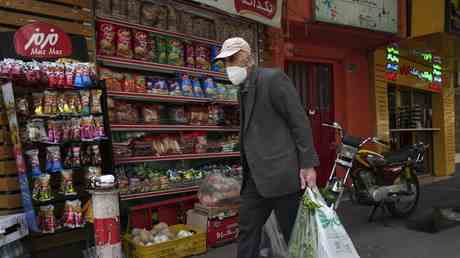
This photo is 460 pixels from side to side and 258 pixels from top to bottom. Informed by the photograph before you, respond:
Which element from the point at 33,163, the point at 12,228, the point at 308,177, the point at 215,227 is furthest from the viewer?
the point at 215,227

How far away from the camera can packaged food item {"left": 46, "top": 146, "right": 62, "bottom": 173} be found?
153 inches

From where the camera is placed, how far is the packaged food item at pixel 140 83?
526 cm

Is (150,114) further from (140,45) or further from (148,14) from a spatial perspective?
(148,14)

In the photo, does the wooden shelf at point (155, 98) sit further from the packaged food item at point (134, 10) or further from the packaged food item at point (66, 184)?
the packaged food item at point (66, 184)

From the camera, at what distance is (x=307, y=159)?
3004mm

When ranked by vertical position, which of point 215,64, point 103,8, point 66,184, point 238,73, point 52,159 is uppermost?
point 103,8

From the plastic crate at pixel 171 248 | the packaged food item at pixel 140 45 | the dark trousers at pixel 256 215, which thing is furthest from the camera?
the packaged food item at pixel 140 45

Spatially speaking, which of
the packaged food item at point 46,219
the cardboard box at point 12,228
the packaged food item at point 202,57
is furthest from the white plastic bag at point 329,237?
the packaged food item at point 202,57

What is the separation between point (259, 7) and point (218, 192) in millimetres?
2674

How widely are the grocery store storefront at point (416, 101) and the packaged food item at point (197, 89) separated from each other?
4.27m

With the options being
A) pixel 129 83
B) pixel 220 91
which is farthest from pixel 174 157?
pixel 220 91

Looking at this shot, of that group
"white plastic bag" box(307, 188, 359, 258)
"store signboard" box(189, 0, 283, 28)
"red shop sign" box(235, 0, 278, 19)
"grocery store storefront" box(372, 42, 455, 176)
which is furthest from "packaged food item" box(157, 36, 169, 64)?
"grocery store storefront" box(372, 42, 455, 176)

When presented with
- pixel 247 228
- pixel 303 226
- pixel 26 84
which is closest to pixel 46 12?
pixel 26 84

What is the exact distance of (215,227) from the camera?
193 inches
